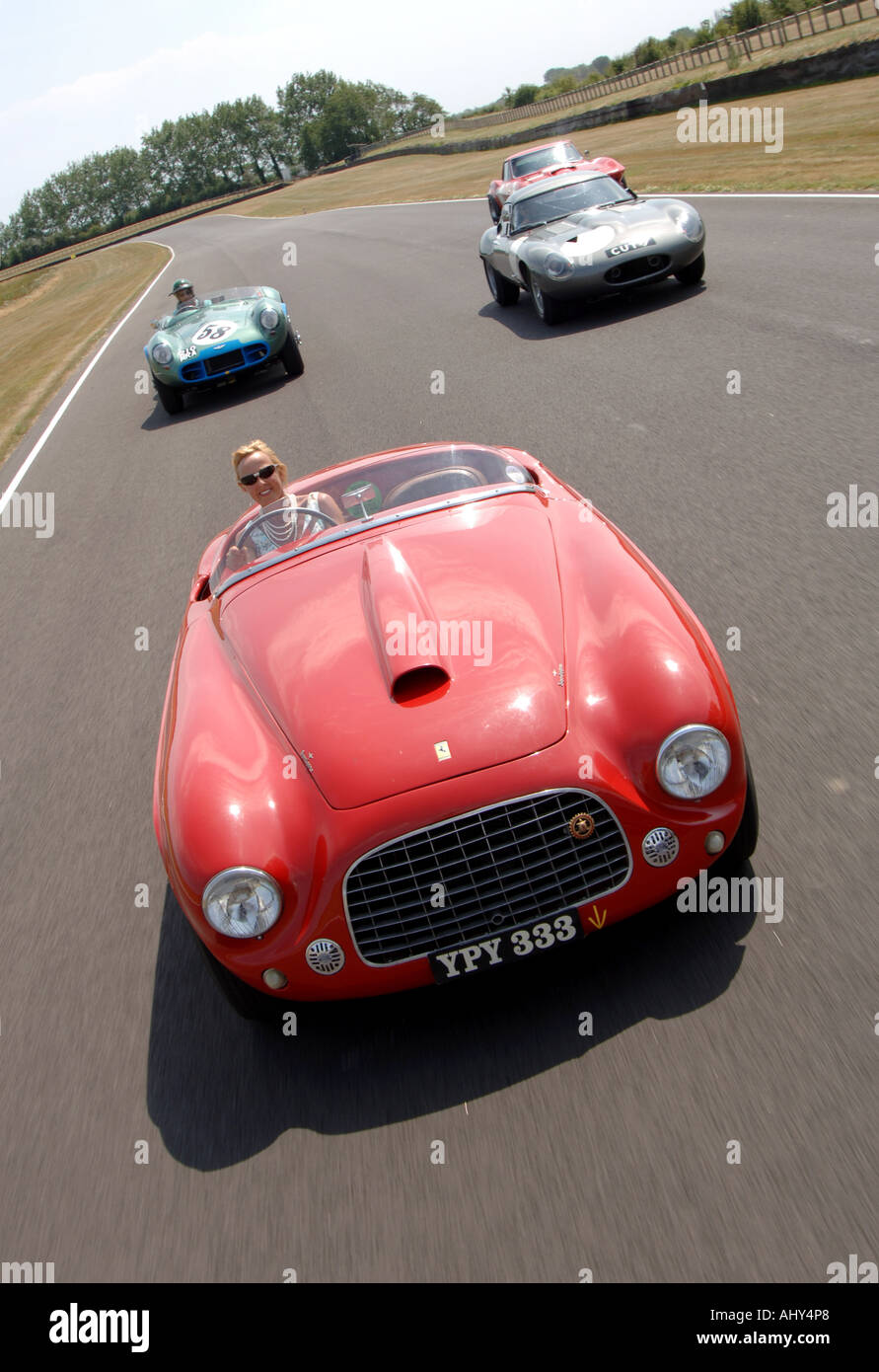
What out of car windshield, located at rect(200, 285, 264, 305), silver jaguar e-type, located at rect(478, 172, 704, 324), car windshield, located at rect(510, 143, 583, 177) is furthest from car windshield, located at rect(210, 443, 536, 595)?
car windshield, located at rect(510, 143, 583, 177)

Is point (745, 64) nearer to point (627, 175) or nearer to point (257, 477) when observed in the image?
point (627, 175)

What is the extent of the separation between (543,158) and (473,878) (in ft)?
70.9

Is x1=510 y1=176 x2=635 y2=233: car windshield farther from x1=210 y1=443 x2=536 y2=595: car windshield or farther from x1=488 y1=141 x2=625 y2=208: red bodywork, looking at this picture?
x1=210 y1=443 x2=536 y2=595: car windshield

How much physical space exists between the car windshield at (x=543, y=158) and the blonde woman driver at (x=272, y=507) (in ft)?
60.1

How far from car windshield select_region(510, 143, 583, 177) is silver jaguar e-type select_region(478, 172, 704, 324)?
9.44m

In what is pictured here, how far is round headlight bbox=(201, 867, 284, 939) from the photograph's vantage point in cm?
315

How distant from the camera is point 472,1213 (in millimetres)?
2699

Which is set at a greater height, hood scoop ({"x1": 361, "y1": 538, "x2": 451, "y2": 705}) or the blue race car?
hood scoop ({"x1": 361, "y1": 538, "x2": 451, "y2": 705})

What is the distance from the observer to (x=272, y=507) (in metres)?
4.98

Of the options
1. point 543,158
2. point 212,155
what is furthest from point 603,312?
point 212,155

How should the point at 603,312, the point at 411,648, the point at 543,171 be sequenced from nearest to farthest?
1. the point at 411,648
2. the point at 603,312
3. the point at 543,171

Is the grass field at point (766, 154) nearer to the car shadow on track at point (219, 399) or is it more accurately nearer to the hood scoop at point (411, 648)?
the car shadow on track at point (219, 399)
